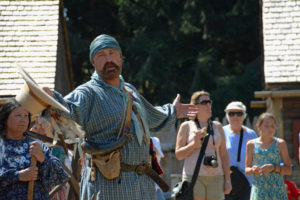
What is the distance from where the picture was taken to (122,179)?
5062mm

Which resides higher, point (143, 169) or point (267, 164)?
point (267, 164)

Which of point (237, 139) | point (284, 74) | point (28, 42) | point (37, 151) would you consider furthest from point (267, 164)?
point (28, 42)

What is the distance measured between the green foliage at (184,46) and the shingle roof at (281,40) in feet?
22.3

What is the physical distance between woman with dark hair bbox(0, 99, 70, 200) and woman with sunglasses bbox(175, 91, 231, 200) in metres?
2.53

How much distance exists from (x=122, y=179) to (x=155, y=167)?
47cm

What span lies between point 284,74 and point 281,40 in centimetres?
113

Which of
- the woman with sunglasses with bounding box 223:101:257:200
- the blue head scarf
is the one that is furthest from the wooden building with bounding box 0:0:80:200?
the blue head scarf

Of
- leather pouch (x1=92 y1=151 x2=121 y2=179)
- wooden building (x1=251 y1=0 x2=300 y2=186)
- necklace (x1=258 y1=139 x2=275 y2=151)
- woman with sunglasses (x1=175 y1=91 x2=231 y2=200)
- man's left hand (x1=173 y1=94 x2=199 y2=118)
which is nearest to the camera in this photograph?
leather pouch (x1=92 y1=151 x2=121 y2=179)

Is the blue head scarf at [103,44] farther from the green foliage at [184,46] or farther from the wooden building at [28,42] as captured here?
the green foliage at [184,46]

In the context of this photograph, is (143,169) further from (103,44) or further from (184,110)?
(103,44)

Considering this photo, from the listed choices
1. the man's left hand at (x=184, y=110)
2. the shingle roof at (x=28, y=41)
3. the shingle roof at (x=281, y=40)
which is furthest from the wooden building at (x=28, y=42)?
the man's left hand at (x=184, y=110)

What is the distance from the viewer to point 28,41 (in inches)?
564

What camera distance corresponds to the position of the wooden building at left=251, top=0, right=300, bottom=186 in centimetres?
1330

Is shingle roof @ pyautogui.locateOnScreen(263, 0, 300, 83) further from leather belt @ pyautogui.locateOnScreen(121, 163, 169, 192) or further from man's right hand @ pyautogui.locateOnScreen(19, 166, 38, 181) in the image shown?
man's right hand @ pyautogui.locateOnScreen(19, 166, 38, 181)
